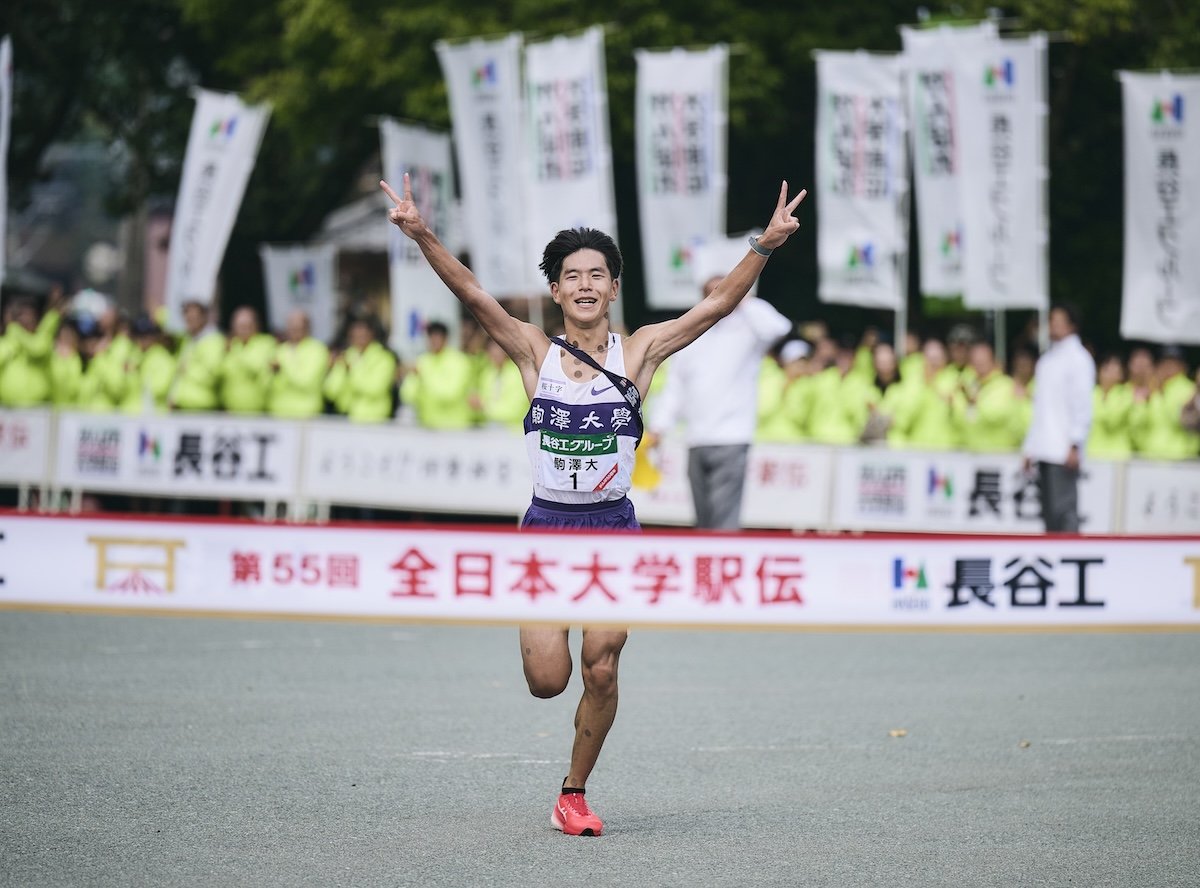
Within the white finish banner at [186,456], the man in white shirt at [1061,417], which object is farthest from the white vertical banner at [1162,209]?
A: the white finish banner at [186,456]

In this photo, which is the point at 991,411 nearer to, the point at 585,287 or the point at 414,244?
the point at 414,244

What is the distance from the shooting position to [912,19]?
28.3m

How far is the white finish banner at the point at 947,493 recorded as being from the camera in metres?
17.3

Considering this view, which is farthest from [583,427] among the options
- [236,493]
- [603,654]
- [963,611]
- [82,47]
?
[82,47]

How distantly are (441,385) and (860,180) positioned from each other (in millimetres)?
5383

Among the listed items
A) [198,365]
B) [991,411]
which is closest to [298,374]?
[198,365]

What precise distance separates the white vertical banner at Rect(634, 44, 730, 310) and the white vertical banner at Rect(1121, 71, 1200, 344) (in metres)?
4.42

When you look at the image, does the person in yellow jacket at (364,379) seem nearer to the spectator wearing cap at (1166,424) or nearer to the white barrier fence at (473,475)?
the white barrier fence at (473,475)

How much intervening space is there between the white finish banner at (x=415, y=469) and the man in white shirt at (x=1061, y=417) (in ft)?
18.3

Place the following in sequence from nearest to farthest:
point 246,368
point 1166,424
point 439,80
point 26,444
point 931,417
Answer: point 1166,424
point 931,417
point 246,368
point 26,444
point 439,80

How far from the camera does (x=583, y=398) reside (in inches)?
252

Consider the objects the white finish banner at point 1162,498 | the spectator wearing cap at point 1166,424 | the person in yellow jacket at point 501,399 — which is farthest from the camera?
the person in yellow jacket at point 501,399

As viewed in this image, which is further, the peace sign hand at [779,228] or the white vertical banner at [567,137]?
the white vertical banner at [567,137]

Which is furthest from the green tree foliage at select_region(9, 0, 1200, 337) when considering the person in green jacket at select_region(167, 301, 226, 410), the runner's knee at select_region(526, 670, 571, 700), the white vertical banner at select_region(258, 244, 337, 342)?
the runner's knee at select_region(526, 670, 571, 700)
